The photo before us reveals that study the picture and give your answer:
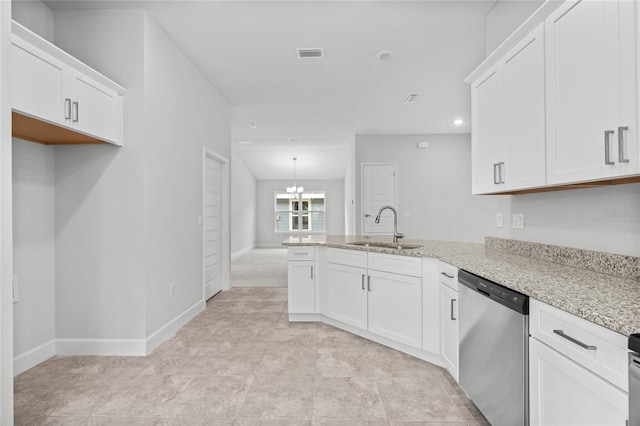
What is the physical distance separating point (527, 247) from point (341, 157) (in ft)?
25.7

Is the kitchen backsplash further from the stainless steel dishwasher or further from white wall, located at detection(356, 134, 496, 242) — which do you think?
white wall, located at detection(356, 134, 496, 242)

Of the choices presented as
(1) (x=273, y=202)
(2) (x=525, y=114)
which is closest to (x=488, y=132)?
(2) (x=525, y=114)

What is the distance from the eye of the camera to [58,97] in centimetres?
204

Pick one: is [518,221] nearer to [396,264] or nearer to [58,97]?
[396,264]

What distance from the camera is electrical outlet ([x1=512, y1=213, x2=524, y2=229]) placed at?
7.86 feet

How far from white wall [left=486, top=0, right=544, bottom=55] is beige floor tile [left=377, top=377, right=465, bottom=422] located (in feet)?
8.64

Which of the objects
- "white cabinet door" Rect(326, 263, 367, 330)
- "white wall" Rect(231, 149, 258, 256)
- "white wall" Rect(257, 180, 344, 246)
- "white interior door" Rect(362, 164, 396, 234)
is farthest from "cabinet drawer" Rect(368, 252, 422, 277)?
"white wall" Rect(257, 180, 344, 246)

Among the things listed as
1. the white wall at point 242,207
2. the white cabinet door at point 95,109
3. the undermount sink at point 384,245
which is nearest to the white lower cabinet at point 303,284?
the undermount sink at point 384,245

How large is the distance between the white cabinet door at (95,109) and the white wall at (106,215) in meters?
0.09

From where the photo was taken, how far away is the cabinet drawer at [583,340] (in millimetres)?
932

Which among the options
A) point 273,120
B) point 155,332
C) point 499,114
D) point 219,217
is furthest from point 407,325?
point 273,120

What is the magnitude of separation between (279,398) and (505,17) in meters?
3.22

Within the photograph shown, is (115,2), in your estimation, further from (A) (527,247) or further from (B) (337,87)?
(A) (527,247)

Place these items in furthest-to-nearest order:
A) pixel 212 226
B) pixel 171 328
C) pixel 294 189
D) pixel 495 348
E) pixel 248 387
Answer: pixel 294 189 < pixel 212 226 < pixel 171 328 < pixel 248 387 < pixel 495 348
